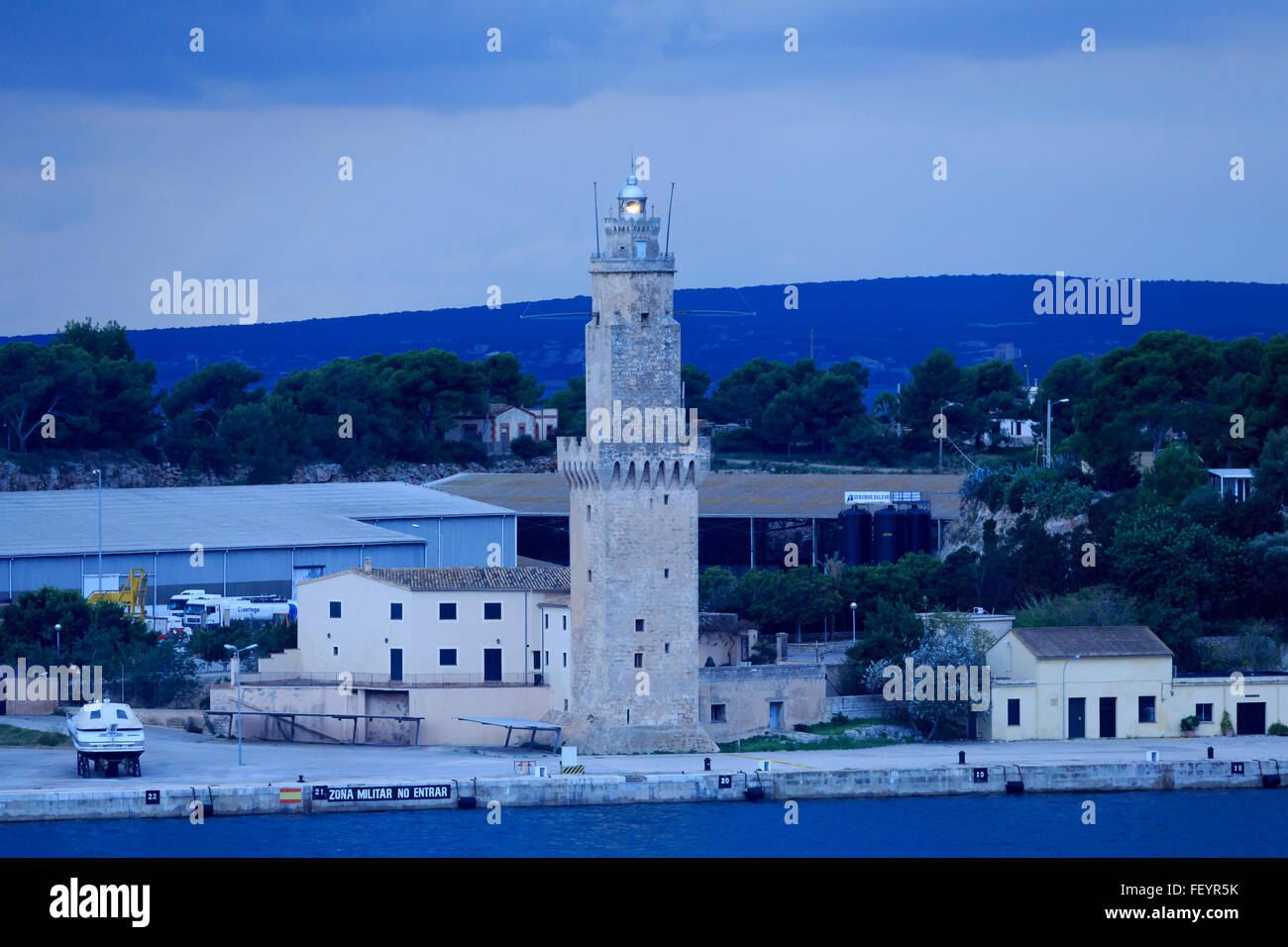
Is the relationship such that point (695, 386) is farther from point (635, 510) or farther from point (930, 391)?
point (635, 510)

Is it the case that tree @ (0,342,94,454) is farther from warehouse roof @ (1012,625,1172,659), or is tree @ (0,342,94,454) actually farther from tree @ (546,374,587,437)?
warehouse roof @ (1012,625,1172,659)

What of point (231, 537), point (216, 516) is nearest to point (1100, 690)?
point (231, 537)

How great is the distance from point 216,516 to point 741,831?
115 feet

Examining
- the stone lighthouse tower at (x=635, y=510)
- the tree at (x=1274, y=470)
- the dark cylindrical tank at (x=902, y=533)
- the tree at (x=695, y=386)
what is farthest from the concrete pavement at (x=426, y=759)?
the tree at (x=695, y=386)

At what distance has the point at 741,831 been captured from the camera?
4819 cm

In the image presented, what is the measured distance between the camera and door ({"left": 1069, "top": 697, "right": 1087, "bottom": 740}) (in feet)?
182

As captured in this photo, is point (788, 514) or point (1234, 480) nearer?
point (1234, 480)

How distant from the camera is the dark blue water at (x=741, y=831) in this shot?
4634 cm

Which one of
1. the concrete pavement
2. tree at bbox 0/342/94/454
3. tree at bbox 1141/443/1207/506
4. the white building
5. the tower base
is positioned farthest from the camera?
tree at bbox 0/342/94/454

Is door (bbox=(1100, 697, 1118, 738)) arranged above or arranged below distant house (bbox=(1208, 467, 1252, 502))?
below

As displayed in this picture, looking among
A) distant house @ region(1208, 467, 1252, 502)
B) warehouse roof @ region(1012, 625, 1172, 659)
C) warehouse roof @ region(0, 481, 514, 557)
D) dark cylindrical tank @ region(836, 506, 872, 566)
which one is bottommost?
warehouse roof @ region(1012, 625, 1172, 659)

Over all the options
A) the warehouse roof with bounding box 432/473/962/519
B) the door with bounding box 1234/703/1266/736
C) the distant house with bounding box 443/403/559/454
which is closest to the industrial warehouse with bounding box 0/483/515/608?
the warehouse roof with bounding box 432/473/962/519

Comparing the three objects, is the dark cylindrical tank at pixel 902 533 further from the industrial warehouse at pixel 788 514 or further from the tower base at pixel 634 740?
the tower base at pixel 634 740
